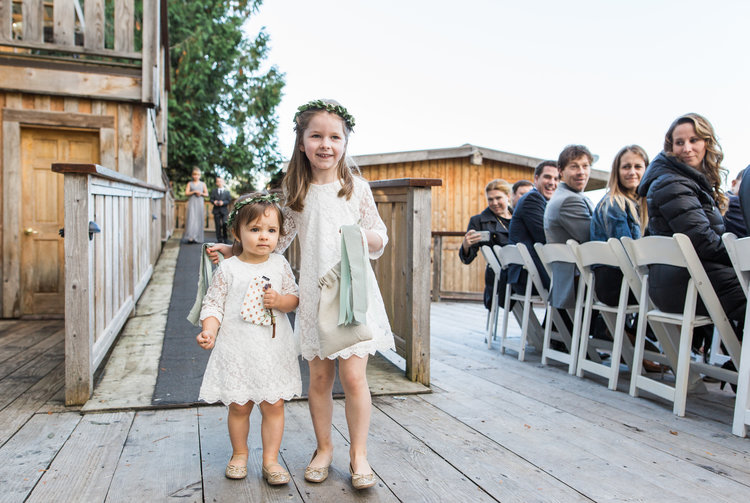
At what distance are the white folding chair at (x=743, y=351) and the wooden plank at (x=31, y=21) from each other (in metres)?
7.55

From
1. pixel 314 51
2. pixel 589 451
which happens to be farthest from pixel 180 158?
pixel 589 451

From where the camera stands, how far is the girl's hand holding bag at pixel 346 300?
90.0 inches

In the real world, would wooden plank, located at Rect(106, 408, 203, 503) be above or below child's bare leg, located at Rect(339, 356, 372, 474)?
below

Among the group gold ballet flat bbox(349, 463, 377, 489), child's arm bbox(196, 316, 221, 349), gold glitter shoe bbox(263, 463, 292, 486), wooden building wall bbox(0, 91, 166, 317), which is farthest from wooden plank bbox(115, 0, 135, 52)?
gold ballet flat bbox(349, 463, 377, 489)

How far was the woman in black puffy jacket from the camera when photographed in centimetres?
343

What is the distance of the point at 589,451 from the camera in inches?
108

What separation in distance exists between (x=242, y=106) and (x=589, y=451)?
19.9 m

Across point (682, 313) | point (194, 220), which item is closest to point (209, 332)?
point (682, 313)

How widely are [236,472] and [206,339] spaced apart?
1.83 ft

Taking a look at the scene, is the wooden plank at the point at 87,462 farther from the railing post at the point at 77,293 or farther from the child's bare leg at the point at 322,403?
the child's bare leg at the point at 322,403

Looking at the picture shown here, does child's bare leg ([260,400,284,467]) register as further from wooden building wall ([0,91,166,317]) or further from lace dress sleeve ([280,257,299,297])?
wooden building wall ([0,91,166,317])

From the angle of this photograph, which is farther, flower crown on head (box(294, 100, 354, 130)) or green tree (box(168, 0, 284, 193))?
green tree (box(168, 0, 284, 193))

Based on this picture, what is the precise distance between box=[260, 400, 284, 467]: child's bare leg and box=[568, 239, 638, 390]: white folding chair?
2.41 metres

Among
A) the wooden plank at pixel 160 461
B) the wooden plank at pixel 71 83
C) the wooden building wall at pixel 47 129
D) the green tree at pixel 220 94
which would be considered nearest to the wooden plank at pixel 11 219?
the wooden building wall at pixel 47 129
